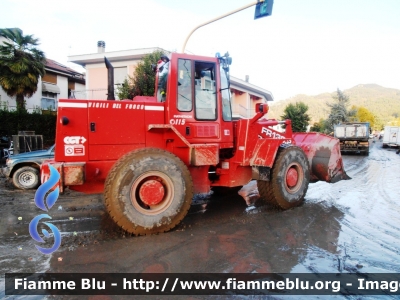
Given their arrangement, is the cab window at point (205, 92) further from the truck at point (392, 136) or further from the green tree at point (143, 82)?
the truck at point (392, 136)

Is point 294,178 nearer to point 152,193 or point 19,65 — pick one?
point 152,193

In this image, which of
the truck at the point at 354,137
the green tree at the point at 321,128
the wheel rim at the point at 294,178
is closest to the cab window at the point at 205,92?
the wheel rim at the point at 294,178

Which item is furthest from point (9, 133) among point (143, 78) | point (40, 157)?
point (40, 157)

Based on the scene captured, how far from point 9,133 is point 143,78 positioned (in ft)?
29.7

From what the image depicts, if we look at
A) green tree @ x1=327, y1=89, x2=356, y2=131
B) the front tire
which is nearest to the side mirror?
the front tire

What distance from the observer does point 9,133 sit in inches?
688

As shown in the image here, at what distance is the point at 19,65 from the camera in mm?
18688

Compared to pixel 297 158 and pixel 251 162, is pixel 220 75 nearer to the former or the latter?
pixel 251 162

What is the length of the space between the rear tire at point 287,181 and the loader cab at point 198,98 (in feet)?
3.85

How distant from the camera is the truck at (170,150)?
4687mm

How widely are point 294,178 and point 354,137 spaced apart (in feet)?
69.0

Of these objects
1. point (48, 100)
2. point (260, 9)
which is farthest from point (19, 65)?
point (260, 9)

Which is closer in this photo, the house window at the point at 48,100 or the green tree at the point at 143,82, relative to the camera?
the green tree at the point at 143,82

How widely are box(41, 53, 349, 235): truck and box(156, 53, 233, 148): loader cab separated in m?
0.02
